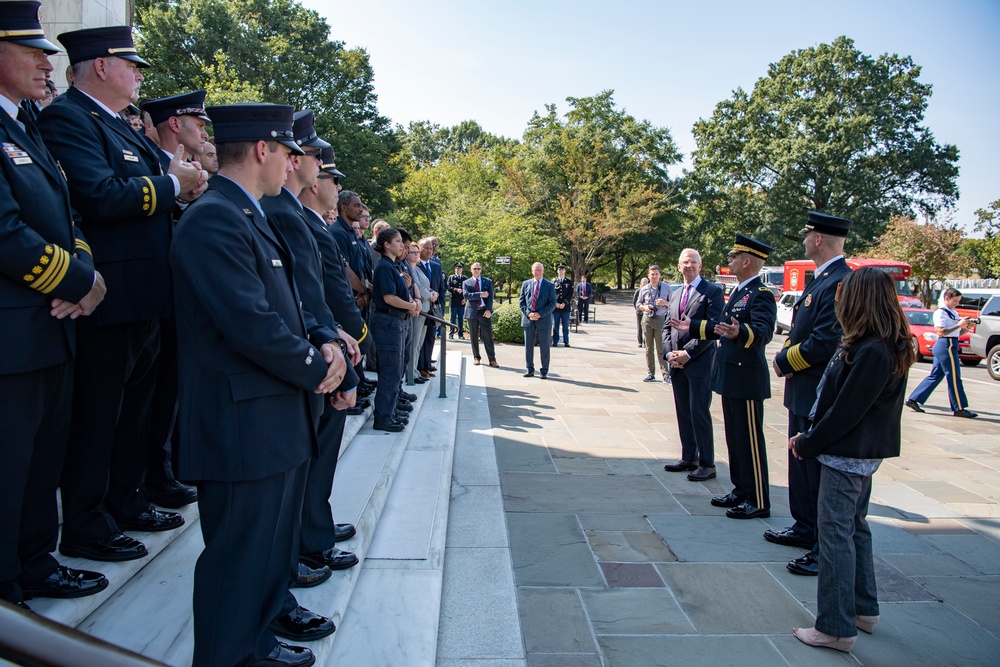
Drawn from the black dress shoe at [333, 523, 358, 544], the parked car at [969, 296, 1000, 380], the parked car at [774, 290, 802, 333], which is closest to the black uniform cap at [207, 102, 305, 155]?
the black dress shoe at [333, 523, 358, 544]

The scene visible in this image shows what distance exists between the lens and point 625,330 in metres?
22.5

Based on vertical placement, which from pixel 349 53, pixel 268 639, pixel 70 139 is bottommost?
pixel 268 639

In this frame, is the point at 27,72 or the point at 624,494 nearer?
the point at 27,72

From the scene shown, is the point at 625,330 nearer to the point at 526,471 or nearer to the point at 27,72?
the point at 526,471

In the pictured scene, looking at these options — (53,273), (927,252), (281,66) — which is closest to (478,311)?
(53,273)

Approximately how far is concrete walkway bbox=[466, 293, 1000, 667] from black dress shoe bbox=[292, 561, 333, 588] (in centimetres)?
104

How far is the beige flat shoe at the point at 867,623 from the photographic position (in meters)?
3.45

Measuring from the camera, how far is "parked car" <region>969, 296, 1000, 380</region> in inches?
559

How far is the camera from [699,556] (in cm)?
436

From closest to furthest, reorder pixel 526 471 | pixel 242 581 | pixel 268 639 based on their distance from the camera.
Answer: pixel 242 581 → pixel 268 639 → pixel 526 471

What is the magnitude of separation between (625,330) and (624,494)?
17271 millimetres

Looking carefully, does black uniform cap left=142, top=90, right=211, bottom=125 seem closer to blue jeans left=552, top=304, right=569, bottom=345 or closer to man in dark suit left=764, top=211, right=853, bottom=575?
man in dark suit left=764, top=211, right=853, bottom=575

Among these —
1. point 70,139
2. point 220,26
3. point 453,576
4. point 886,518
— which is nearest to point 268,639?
point 453,576

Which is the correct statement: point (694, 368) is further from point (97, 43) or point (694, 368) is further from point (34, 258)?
point (34, 258)
